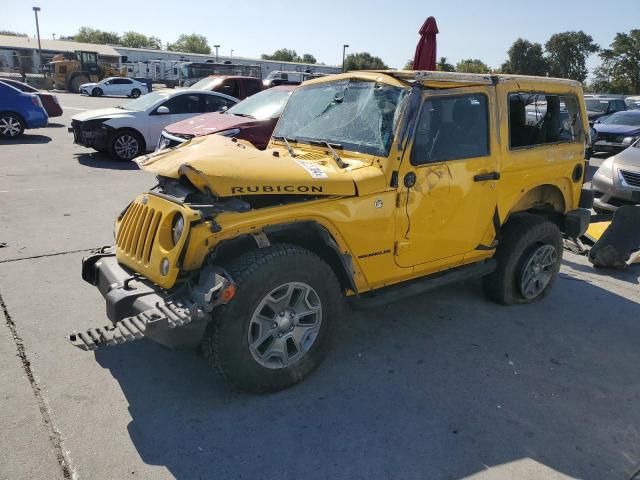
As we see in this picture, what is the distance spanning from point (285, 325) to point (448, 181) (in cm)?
164

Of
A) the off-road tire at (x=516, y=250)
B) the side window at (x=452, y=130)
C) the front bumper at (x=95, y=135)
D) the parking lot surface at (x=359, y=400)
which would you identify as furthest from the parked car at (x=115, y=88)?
the side window at (x=452, y=130)

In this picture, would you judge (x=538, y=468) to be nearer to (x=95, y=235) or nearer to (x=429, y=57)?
(x=429, y=57)

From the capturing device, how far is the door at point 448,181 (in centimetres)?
360

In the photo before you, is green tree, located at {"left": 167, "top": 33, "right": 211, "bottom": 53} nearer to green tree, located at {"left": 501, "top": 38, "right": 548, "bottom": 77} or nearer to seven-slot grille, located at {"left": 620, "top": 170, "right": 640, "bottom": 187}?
green tree, located at {"left": 501, "top": 38, "right": 548, "bottom": 77}

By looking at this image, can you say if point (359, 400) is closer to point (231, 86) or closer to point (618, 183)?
point (618, 183)

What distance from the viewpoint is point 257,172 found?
3.09 metres

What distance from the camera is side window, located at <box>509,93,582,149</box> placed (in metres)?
4.38

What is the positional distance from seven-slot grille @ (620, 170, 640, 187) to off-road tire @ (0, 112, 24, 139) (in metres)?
14.2

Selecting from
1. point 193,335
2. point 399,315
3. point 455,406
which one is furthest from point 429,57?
point 193,335

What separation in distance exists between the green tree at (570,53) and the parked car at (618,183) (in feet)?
192

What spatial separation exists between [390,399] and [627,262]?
4172mm

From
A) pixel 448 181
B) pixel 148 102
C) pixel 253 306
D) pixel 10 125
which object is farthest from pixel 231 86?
pixel 253 306

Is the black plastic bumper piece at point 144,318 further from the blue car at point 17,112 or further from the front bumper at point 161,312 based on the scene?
the blue car at point 17,112

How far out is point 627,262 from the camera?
592cm
